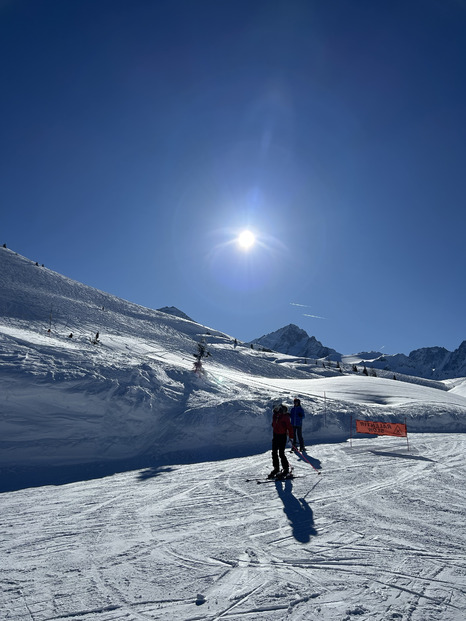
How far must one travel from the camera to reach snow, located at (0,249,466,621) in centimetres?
365

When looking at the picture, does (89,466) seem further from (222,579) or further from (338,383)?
(338,383)

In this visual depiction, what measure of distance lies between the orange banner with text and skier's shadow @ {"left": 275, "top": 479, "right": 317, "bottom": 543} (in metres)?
9.06

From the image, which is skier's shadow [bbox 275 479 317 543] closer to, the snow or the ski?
the snow

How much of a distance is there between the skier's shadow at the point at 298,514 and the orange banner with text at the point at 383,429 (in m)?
9.06

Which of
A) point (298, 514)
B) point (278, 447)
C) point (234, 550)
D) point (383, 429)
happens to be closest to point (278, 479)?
point (278, 447)

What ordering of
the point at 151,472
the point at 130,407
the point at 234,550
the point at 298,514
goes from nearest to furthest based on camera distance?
the point at 234,550, the point at 298,514, the point at 151,472, the point at 130,407

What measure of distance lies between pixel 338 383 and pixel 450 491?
1836 centimetres

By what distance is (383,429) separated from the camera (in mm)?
15438

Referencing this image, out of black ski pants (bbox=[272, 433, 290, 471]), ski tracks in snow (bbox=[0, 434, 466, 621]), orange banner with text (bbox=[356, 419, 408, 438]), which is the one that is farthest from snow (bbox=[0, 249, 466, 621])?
black ski pants (bbox=[272, 433, 290, 471])

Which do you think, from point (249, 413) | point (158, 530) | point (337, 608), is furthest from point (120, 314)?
point (337, 608)

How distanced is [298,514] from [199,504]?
1925mm

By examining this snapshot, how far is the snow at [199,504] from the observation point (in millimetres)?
3648

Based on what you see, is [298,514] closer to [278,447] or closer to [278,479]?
[278,479]

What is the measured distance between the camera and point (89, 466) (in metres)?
9.46
